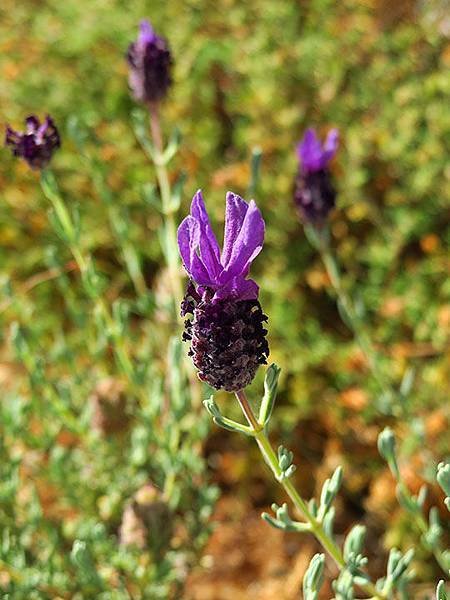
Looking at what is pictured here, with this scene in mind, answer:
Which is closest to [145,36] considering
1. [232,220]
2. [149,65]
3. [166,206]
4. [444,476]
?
[149,65]

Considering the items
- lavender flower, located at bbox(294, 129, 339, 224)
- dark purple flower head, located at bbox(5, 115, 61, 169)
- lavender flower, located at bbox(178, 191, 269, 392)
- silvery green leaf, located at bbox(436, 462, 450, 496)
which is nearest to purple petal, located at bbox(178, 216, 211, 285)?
lavender flower, located at bbox(178, 191, 269, 392)

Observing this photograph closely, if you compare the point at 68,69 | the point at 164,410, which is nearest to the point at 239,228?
the point at 164,410

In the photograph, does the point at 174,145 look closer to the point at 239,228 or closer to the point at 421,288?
the point at 239,228

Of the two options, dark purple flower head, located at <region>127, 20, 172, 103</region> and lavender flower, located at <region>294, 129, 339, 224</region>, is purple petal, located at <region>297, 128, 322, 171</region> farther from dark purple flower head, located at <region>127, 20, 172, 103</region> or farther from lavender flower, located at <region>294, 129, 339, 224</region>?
dark purple flower head, located at <region>127, 20, 172, 103</region>

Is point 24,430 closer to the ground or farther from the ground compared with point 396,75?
closer to the ground

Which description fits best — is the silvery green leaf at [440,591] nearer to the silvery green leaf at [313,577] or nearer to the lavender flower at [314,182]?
the silvery green leaf at [313,577]

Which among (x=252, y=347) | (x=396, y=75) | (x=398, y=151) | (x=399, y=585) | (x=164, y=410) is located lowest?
(x=399, y=585)
